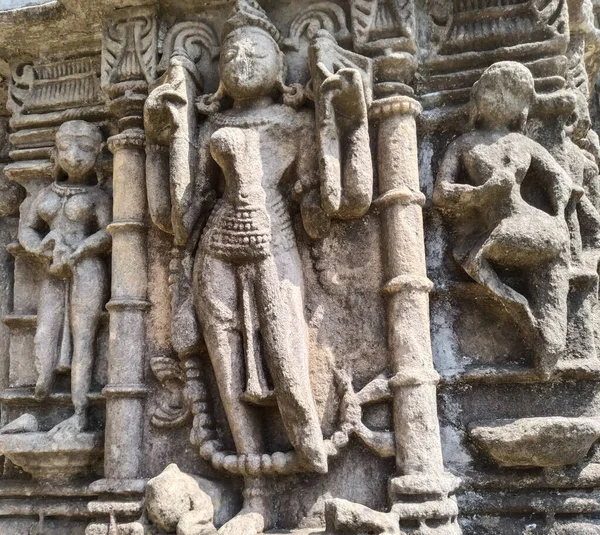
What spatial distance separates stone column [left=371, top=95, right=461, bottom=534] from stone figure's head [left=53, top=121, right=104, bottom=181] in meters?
2.13

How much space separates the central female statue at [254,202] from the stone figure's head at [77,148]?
75 cm

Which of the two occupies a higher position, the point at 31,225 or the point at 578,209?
the point at 31,225

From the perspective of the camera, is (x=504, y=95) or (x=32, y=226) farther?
(x=32, y=226)

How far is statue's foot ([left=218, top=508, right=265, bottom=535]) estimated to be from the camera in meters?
3.15

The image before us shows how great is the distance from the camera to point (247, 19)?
4.04 meters

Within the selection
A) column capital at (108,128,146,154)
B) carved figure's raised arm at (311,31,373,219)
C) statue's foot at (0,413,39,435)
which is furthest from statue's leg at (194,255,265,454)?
statue's foot at (0,413,39,435)

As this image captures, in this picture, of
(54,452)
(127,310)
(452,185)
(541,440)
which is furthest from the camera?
(127,310)

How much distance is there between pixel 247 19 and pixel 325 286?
1.80 metres

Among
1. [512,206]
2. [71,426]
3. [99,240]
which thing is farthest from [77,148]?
[512,206]

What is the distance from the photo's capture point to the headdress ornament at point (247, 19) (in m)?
4.04

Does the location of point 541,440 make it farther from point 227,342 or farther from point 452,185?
point 227,342

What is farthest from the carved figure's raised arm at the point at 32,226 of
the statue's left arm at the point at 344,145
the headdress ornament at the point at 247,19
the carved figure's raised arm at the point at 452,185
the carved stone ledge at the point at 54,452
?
the carved figure's raised arm at the point at 452,185

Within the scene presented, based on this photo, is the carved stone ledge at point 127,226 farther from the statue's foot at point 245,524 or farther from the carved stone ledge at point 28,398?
the statue's foot at point 245,524

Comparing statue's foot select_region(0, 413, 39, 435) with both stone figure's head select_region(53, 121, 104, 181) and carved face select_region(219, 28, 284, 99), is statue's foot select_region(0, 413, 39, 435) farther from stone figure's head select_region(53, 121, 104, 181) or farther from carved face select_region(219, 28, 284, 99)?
carved face select_region(219, 28, 284, 99)
